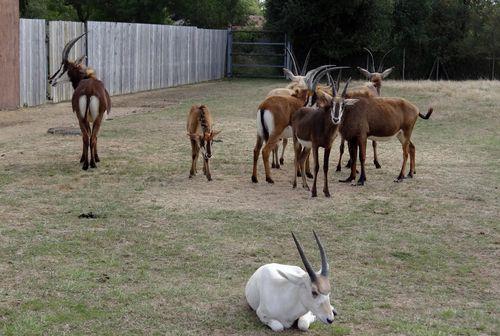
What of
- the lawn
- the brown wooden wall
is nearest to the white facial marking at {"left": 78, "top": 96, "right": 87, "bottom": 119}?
the lawn

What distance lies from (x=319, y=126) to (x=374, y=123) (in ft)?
4.36

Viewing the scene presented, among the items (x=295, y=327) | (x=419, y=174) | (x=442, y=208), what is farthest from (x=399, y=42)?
(x=295, y=327)

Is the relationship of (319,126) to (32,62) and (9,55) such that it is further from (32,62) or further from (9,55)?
(32,62)

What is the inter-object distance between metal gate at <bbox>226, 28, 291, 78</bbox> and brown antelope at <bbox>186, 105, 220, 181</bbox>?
2242cm

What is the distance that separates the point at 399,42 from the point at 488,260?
26.6 meters

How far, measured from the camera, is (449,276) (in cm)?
662

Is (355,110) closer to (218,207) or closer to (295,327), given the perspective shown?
(218,207)

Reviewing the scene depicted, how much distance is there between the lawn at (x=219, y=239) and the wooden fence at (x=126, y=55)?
551 cm

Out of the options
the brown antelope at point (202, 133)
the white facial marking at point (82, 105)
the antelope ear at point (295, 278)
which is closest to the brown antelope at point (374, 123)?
the brown antelope at point (202, 133)

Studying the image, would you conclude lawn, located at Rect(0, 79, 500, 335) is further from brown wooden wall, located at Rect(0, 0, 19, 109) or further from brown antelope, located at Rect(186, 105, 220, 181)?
brown wooden wall, located at Rect(0, 0, 19, 109)

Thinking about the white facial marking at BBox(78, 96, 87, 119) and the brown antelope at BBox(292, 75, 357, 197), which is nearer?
the brown antelope at BBox(292, 75, 357, 197)

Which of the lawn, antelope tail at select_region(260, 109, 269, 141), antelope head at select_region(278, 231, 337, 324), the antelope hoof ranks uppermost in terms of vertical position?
antelope tail at select_region(260, 109, 269, 141)

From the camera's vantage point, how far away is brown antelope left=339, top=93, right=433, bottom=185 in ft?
34.4

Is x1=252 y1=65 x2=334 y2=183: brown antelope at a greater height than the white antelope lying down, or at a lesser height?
greater
